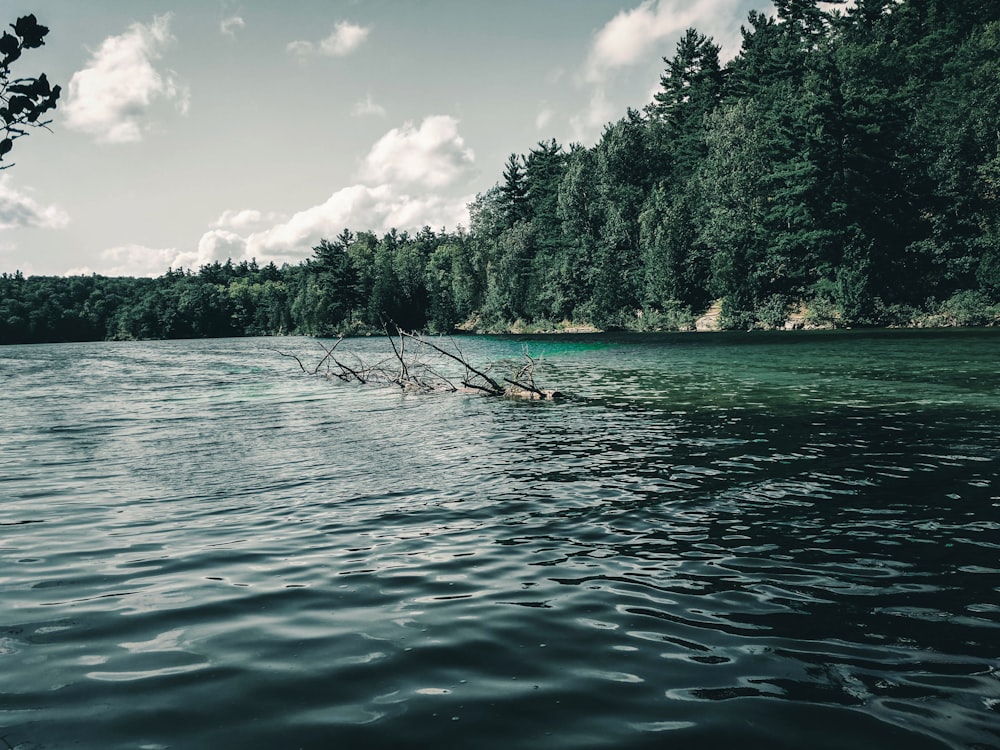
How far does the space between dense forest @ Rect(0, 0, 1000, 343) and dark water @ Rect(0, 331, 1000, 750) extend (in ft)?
217

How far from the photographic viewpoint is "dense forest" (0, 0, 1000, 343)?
71.9 meters

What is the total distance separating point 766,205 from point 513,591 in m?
88.2

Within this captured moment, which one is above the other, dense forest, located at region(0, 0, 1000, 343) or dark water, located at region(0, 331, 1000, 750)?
dense forest, located at region(0, 0, 1000, 343)

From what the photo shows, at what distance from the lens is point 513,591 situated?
6539 millimetres

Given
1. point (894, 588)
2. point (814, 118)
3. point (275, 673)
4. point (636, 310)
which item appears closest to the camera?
point (275, 673)

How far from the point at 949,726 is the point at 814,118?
8365 centimetres

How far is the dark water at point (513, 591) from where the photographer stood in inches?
165

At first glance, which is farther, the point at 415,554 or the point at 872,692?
the point at 415,554

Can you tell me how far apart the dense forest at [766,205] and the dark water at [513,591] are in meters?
66.1

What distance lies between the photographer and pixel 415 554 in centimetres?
779

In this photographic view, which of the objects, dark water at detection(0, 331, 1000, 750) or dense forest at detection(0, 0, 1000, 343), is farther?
dense forest at detection(0, 0, 1000, 343)

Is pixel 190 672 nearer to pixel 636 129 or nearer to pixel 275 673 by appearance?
pixel 275 673

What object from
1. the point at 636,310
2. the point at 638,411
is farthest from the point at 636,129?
the point at 638,411

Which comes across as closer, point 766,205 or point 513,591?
point 513,591
